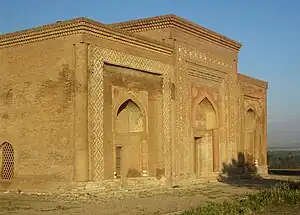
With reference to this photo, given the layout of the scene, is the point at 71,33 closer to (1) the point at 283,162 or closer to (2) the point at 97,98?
(2) the point at 97,98

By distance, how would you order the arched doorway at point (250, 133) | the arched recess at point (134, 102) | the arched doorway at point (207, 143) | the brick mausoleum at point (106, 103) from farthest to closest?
the arched doorway at point (250, 133)
the arched doorway at point (207, 143)
the arched recess at point (134, 102)
the brick mausoleum at point (106, 103)

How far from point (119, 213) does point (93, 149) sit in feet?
13.3

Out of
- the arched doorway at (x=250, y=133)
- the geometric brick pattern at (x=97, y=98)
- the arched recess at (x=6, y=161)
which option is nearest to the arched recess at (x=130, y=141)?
the geometric brick pattern at (x=97, y=98)

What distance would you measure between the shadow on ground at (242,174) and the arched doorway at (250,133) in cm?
27

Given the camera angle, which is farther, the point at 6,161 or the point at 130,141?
the point at 130,141

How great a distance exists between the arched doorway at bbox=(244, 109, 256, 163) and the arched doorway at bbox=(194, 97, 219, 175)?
5011mm

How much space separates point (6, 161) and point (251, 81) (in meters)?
14.7

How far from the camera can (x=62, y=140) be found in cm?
1509

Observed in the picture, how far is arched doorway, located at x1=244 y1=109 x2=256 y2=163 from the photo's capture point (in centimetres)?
2705

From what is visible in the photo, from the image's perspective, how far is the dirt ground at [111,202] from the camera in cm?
1167

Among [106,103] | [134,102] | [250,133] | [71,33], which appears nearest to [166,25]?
[134,102]


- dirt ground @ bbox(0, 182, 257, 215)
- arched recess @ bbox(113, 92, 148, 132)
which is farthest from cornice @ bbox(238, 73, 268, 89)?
dirt ground @ bbox(0, 182, 257, 215)

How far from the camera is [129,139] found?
1792cm

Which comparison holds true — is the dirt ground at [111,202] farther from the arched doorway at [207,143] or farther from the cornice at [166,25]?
the cornice at [166,25]
